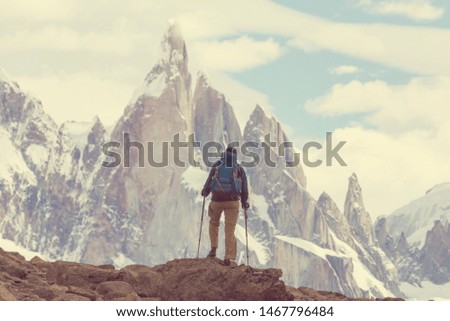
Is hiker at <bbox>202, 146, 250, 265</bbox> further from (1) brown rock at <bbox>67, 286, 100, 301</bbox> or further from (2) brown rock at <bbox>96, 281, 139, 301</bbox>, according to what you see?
(1) brown rock at <bbox>67, 286, 100, 301</bbox>

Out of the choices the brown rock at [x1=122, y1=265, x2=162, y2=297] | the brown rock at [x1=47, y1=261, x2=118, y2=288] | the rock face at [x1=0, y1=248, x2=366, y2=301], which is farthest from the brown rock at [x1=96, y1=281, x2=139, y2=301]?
the brown rock at [x1=47, y1=261, x2=118, y2=288]

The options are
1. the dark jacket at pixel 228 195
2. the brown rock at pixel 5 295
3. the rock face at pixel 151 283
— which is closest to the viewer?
the brown rock at pixel 5 295

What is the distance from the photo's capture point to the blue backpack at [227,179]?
99.9 feet

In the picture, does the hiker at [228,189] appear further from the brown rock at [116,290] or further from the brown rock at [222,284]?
the brown rock at [116,290]

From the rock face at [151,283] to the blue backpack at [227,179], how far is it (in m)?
2.25

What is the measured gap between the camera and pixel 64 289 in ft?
94.2

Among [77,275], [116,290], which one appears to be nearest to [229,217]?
[116,290]

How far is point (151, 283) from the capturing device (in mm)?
29297

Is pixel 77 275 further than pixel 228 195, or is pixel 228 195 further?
pixel 228 195

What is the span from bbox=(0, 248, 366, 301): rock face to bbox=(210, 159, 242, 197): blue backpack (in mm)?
2250

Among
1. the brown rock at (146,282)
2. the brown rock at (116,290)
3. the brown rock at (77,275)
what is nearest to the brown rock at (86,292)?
the brown rock at (116,290)

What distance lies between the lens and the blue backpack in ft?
99.9

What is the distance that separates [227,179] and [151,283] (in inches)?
155

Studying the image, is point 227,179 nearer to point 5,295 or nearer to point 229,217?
point 229,217
